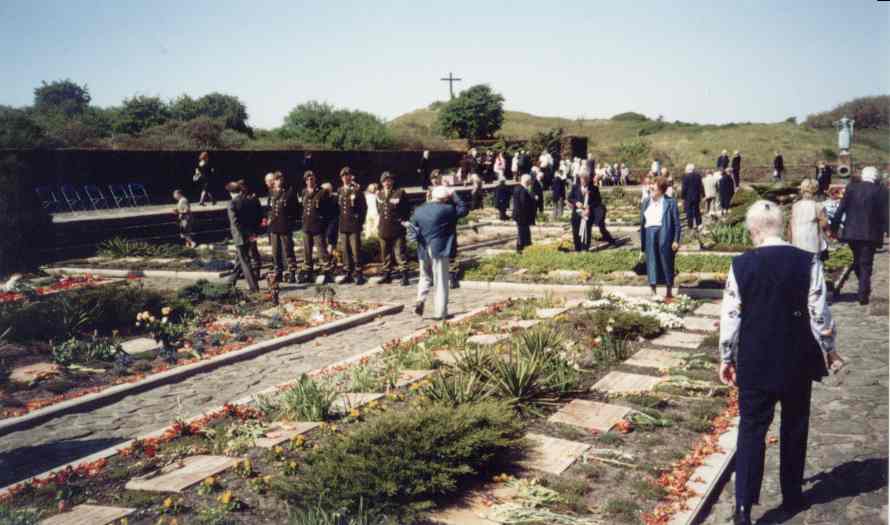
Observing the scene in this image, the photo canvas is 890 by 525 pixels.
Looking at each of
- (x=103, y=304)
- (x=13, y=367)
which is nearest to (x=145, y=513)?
(x=13, y=367)

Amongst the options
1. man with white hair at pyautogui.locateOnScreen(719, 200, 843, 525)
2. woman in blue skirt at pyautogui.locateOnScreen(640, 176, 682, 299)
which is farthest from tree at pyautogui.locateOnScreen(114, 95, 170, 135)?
man with white hair at pyautogui.locateOnScreen(719, 200, 843, 525)

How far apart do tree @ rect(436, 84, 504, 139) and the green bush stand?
200 feet

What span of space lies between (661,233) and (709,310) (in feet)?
4.78

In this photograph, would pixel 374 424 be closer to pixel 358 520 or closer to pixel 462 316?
pixel 358 520

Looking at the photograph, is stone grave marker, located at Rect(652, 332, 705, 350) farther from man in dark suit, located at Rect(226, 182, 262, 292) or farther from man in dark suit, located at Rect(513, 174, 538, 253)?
man in dark suit, located at Rect(513, 174, 538, 253)

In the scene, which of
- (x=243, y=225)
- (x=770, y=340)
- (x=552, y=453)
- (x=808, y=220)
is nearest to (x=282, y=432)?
(x=552, y=453)

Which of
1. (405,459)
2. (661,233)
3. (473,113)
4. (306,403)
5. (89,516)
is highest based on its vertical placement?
(473,113)

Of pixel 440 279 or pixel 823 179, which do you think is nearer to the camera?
pixel 440 279

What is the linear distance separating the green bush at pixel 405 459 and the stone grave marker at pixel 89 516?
1017 millimetres

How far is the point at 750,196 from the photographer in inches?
920

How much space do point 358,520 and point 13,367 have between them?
6404 millimetres

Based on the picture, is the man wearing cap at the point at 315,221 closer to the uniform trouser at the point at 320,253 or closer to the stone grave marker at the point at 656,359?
the uniform trouser at the point at 320,253

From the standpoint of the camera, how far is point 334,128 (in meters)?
46.9

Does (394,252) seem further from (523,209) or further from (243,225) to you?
(523,209)
